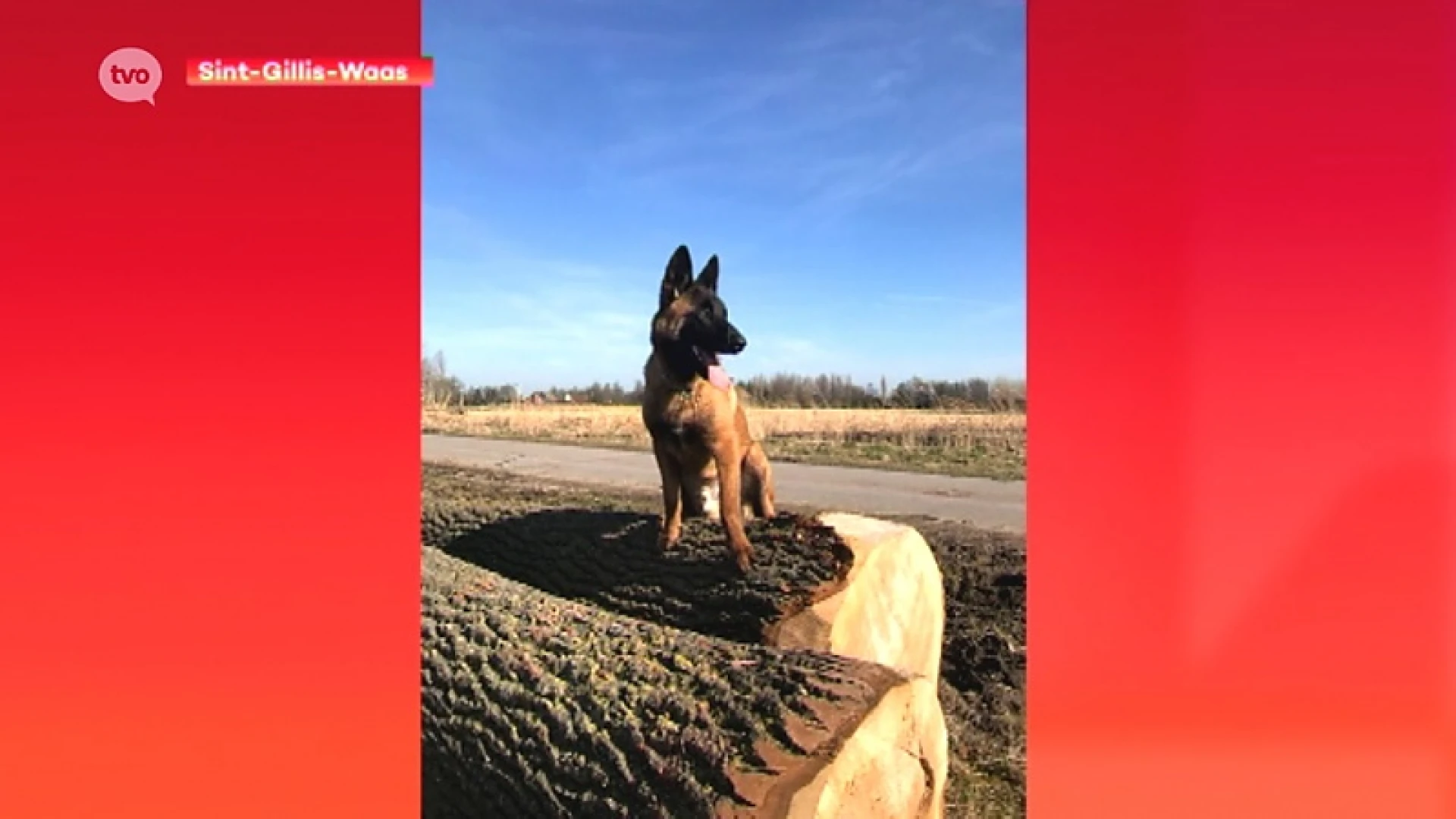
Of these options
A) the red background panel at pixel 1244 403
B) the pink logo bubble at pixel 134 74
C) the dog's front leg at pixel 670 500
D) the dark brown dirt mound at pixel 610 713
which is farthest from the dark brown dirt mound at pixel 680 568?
the pink logo bubble at pixel 134 74

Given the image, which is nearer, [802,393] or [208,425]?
[208,425]

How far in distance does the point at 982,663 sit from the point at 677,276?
137 cm

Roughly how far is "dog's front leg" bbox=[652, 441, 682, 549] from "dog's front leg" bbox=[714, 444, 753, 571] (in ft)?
0.47

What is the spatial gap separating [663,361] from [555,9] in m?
1.06

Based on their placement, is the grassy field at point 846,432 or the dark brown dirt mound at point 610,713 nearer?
the dark brown dirt mound at point 610,713

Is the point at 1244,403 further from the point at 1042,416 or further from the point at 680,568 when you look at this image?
the point at 680,568

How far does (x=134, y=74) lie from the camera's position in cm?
260

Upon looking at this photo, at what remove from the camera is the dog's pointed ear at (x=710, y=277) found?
270 centimetres

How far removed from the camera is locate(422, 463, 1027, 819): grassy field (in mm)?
2699

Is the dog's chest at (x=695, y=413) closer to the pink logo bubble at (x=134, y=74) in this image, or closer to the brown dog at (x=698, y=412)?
the brown dog at (x=698, y=412)

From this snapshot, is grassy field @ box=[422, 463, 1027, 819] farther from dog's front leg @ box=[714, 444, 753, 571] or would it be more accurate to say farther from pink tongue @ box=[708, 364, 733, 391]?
pink tongue @ box=[708, 364, 733, 391]

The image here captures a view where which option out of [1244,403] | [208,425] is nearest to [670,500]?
[208,425]

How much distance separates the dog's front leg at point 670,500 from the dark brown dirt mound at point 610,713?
0.31 meters

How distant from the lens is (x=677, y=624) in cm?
271
